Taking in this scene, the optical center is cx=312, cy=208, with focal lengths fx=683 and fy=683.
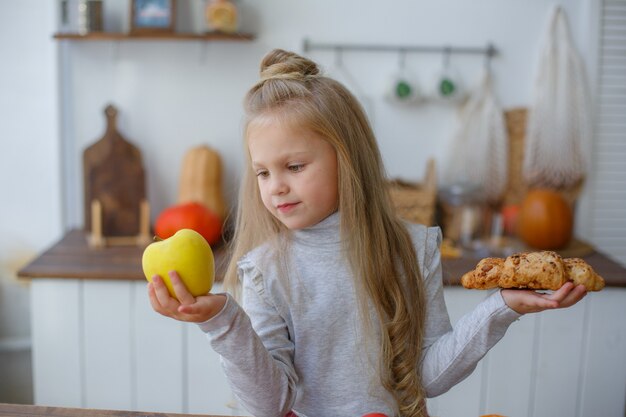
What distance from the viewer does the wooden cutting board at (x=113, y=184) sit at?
6.76ft

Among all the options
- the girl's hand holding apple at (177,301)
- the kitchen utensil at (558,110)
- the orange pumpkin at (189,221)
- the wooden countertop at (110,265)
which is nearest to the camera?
the girl's hand holding apple at (177,301)

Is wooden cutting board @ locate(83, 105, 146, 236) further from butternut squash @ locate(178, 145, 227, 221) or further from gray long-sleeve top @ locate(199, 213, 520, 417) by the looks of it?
gray long-sleeve top @ locate(199, 213, 520, 417)

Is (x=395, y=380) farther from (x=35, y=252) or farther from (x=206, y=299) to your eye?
(x=35, y=252)

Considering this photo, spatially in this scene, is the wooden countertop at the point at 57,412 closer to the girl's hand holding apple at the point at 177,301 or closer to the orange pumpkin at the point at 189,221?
the girl's hand holding apple at the point at 177,301

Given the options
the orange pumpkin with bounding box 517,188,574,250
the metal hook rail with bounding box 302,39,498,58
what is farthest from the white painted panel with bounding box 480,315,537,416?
the metal hook rail with bounding box 302,39,498,58

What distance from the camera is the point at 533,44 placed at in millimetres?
2197

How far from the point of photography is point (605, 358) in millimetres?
1822

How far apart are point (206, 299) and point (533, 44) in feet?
5.67

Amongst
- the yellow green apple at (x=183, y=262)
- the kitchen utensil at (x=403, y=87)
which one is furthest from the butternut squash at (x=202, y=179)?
the yellow green apple at (x=183, y=262)

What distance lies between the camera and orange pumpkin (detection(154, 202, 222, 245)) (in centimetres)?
193

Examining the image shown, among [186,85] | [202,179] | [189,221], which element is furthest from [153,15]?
[189,221]

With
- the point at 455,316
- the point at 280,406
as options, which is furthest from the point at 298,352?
the point at 455,316

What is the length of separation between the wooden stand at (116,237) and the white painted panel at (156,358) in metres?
0.29

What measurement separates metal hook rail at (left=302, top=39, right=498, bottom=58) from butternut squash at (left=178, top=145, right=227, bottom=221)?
46 centimetres
